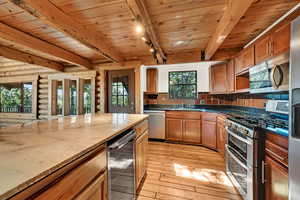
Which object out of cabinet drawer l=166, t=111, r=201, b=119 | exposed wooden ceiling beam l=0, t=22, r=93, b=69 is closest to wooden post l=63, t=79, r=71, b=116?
exposed wooden ceiling beam l=0, t=22, r=93, b=69

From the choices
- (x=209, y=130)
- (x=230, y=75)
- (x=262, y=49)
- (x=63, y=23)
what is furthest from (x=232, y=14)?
(x=209, y=130)

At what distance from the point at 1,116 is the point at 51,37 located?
4.39 meters

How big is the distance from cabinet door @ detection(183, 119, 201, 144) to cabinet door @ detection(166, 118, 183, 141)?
0.11 m

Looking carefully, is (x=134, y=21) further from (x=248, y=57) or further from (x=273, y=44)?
(x=248, y=57)

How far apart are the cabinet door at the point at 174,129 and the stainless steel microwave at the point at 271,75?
6.76ft

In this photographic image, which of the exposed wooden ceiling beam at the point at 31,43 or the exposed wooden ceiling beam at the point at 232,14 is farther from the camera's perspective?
the exposed wooden ceiling beam at the point at 31,43

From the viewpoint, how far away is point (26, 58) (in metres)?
3.10

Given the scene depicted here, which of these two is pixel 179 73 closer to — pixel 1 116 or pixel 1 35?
pixel 1 35

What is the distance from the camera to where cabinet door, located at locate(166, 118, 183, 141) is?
148 inches

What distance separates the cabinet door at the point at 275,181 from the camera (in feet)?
3.62

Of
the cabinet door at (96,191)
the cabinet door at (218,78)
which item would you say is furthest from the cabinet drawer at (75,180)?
the cabinet door at (218,78)

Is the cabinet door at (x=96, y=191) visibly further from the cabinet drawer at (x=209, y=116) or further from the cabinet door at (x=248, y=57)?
the cabinet drawer at (x=209, y=116)

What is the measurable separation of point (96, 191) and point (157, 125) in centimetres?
314

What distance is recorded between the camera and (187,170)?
2383mm
